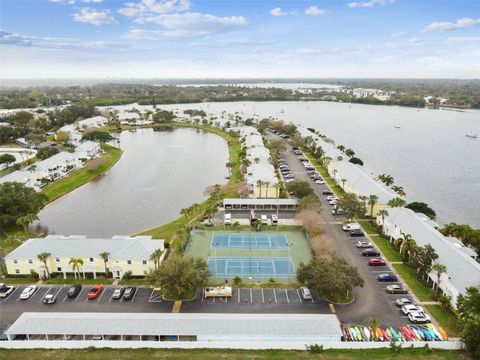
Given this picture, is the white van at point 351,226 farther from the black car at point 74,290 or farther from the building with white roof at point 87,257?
the black car at point 74,290

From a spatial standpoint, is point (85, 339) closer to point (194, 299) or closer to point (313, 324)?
point (194, 299)

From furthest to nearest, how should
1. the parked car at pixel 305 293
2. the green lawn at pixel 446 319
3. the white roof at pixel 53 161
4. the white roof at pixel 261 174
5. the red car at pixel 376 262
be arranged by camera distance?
the white roof at pixel 53 161 < the white roof at pixel 261 174 < the red car at pixel 376 262 < the parked car at pixel 305 293 < the green lawn at pixel 446 319

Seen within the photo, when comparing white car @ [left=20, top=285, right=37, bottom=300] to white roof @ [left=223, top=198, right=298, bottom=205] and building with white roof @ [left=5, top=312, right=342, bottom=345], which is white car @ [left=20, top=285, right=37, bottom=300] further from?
white roof @ [left=223, top=198, right=298, bottom=205]

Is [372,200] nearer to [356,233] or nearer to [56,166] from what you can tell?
[356,233]

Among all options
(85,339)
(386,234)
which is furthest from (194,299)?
(386,234)

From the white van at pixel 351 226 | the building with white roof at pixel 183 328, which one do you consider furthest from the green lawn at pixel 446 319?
the white van at pixel 351 226
